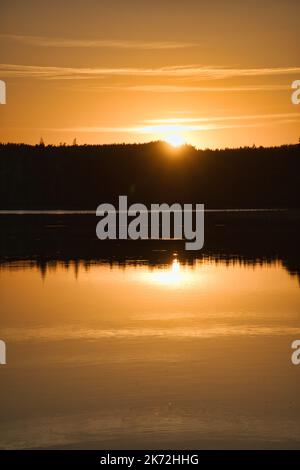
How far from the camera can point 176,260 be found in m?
36.2

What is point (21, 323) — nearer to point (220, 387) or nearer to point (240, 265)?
point (220, 387)

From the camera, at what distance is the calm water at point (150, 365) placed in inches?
489

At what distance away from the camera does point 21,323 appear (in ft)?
67.8

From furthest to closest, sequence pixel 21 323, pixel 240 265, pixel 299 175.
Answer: pixel 299 175 → pixel 240 265 → pixel 21 323

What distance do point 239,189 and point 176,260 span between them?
159 metres

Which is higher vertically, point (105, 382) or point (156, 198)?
point (156, 198)

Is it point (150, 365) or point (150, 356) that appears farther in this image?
point (150, 356)

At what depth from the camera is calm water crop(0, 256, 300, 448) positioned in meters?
12.4

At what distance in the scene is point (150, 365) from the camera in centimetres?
1605
